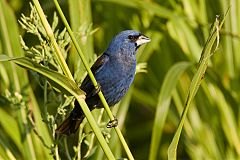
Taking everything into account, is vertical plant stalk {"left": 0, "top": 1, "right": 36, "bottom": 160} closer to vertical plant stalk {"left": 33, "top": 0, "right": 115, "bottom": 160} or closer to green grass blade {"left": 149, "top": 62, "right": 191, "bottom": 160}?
green grass blade {"left": 149, "top": 62, "right": 191, "bottom": 160}

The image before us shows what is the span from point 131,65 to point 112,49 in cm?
10

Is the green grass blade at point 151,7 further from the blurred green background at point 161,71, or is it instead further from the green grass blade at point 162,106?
the green grass blade at point 162,106

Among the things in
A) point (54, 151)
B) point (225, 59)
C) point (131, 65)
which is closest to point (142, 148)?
point (225, 59)

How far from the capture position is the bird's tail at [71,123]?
66.8 inches

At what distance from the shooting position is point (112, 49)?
6.43 ft

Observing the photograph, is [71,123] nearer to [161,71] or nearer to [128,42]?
[128,42]

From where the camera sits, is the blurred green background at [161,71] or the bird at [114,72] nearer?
the bird at [114,72]

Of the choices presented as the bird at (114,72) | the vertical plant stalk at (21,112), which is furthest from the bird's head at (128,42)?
the vertical plant stalk at (21,112)

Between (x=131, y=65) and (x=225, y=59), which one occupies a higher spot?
(x=131, y=65)

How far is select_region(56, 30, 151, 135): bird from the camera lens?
1854 mm

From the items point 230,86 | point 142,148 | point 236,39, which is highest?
point 236,39

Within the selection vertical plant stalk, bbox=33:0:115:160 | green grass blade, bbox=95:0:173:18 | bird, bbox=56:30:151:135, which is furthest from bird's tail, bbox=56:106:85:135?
green grass blade, bbox=95:0:173:18

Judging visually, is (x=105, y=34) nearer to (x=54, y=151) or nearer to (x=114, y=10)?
(x=114, y=10)

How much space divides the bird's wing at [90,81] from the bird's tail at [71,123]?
62mm
